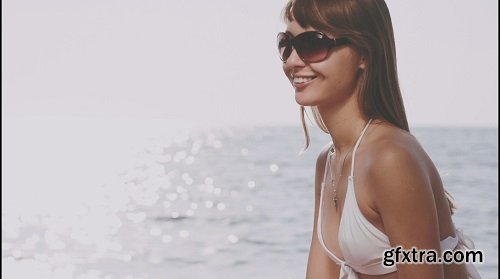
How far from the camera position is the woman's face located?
255 centimetres

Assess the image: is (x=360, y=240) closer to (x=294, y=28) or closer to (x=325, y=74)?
(x=325, y=74)

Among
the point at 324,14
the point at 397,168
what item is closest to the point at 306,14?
the point at 324,14

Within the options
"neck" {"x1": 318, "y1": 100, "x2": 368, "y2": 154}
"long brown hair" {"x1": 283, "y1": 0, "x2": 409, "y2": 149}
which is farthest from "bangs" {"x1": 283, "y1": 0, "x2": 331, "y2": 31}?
"neck" {"x1": 318, "y1": 100, "x2": 368, "y2": 154}

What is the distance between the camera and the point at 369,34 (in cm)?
252

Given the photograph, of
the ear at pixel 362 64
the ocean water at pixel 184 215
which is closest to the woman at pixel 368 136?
the ear at pixel 362 64

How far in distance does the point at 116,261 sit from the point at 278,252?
240 cm

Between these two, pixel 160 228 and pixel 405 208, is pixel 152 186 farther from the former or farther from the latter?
pixel 405 208

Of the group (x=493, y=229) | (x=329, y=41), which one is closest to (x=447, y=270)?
(x=329, y=41)

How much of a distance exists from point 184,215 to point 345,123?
16866 mm

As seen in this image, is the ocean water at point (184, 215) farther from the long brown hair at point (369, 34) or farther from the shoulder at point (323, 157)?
the long brown hair at point (369, 34)

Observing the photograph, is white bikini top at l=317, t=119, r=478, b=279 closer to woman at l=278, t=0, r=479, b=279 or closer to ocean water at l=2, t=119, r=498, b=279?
woman at l=278, t=0, r=479, b=279

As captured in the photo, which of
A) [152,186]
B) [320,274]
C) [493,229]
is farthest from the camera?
[152,186]

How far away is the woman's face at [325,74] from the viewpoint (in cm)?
255

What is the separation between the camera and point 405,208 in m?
2.38
